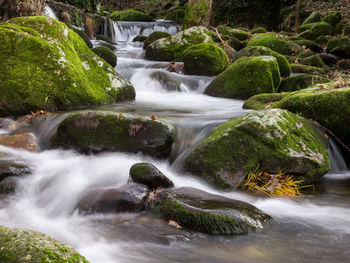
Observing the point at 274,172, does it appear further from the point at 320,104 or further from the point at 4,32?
the point at 4,32

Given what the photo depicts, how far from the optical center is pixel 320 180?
15.1 feet

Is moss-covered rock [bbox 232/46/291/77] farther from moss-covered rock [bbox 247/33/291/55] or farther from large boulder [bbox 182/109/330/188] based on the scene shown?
large boulder [bbox 182/109/330/188]

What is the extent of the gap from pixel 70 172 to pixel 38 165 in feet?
1.63

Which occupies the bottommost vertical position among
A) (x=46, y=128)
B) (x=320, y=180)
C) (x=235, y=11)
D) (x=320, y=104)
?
(x=320, y=180)

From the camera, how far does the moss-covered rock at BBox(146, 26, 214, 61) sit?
41.4 feet

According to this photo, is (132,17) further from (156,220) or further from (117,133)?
(156,220)

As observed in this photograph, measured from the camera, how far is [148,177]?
3.70 m

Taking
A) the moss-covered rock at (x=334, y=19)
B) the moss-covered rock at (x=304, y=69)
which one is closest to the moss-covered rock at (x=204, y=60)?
the moss-covered rock at (x=304, y=69)

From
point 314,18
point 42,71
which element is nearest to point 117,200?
point 42,71

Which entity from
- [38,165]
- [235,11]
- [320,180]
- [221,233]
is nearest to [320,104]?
[320,180]

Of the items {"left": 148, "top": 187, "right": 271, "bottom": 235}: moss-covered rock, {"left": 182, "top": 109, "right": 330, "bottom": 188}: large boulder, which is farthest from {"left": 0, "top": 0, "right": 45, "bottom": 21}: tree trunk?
{"left": 148, "top": 187, "right": 271, "bottom": 235}: moss-covered rock

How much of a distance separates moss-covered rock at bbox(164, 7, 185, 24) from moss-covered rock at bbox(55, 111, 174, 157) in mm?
22857

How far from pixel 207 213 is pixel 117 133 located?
2253mm

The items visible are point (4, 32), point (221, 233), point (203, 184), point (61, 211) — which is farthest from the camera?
point (4, 32)
